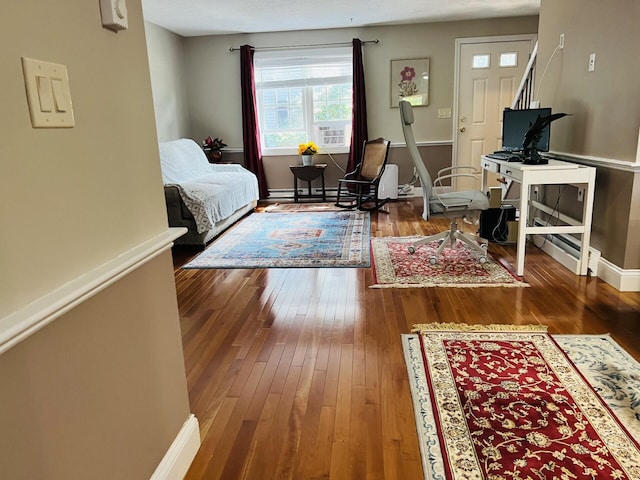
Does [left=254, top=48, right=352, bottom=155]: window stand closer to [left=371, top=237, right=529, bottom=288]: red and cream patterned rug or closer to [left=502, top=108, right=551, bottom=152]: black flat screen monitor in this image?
[left=502, top=108, right=551, bottom=152]: black flat screen monitor

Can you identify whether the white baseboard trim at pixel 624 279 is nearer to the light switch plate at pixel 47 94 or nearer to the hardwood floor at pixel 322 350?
the hardwood floor at pixel 322 350

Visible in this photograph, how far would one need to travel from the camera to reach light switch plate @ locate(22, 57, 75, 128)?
80 cm

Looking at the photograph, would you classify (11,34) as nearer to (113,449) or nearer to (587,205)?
(113,449)

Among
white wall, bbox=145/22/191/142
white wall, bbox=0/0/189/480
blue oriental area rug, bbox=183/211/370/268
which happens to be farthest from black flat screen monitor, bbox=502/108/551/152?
white wall, bbox=145/22/191/142

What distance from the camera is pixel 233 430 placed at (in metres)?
1.63

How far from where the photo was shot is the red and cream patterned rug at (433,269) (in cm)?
305

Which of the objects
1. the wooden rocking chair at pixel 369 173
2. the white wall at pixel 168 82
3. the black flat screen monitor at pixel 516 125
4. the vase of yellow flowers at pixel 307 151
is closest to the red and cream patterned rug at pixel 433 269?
the black flat screen monitor at pixel 516 125

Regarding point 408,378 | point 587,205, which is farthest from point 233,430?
point 587,205

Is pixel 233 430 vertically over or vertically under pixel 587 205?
under

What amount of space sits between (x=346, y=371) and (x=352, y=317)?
59 centimetres

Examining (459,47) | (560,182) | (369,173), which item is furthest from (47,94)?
(459,47)

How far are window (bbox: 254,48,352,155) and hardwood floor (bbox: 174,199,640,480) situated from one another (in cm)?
362

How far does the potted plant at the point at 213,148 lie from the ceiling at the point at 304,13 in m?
1.45

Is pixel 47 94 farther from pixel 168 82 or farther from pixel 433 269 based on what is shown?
pixel 168 82
